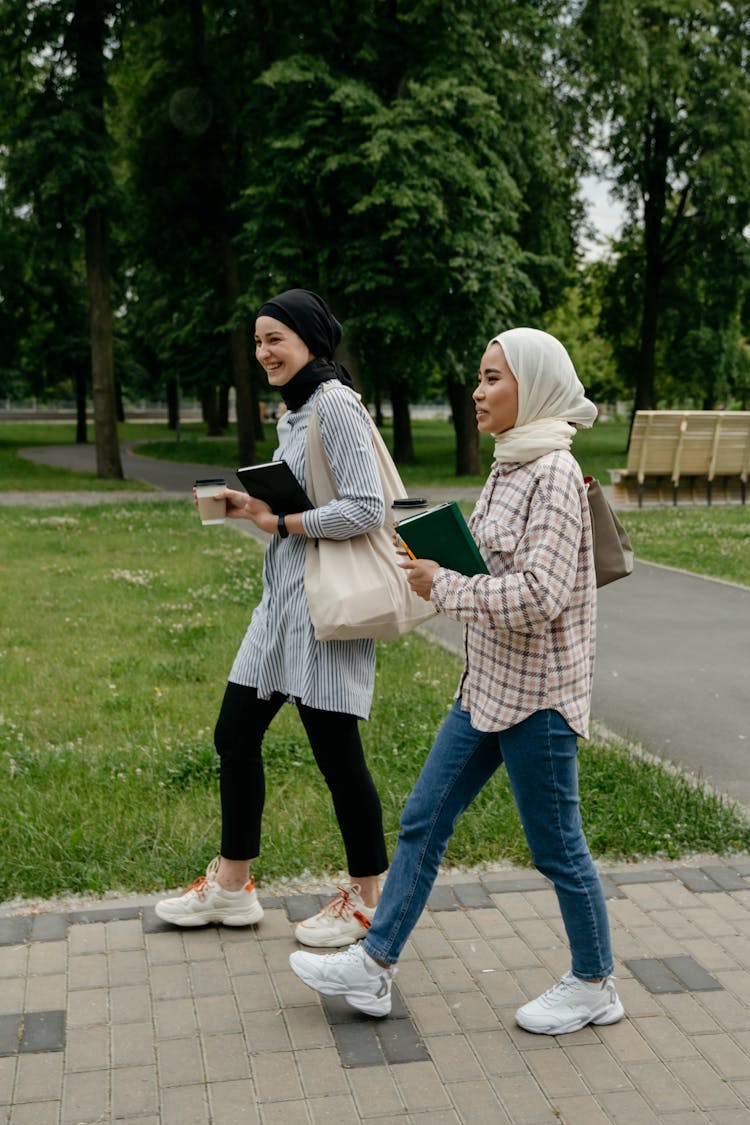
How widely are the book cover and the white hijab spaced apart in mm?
785

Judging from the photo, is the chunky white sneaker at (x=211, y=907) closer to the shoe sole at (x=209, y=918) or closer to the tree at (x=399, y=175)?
the shoe sole at (x=209, y=918)

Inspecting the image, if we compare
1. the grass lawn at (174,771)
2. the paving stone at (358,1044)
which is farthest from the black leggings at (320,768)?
the paving stone at (358,1044)

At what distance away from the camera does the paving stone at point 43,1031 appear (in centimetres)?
329

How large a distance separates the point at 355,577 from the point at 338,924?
43.7 inches

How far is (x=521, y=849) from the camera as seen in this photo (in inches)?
183

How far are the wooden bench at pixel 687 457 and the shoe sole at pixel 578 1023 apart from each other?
14078mm

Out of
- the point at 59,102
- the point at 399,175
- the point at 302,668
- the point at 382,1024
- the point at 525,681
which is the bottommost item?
the point at 382,1024

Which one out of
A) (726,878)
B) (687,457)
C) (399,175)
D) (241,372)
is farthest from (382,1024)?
(241,372)

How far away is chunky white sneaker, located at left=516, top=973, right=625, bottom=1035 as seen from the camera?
3371mm

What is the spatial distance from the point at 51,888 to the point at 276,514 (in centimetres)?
159

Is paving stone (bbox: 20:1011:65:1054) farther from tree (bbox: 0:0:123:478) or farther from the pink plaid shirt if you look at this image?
tree (bbox: 0:0:123:478)

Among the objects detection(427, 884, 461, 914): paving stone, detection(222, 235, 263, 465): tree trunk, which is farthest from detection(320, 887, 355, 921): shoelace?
detection(222, 235, 263, 465): tree trunk

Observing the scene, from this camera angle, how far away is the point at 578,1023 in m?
3.39

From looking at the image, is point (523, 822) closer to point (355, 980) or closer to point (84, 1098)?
point (355, 980)
